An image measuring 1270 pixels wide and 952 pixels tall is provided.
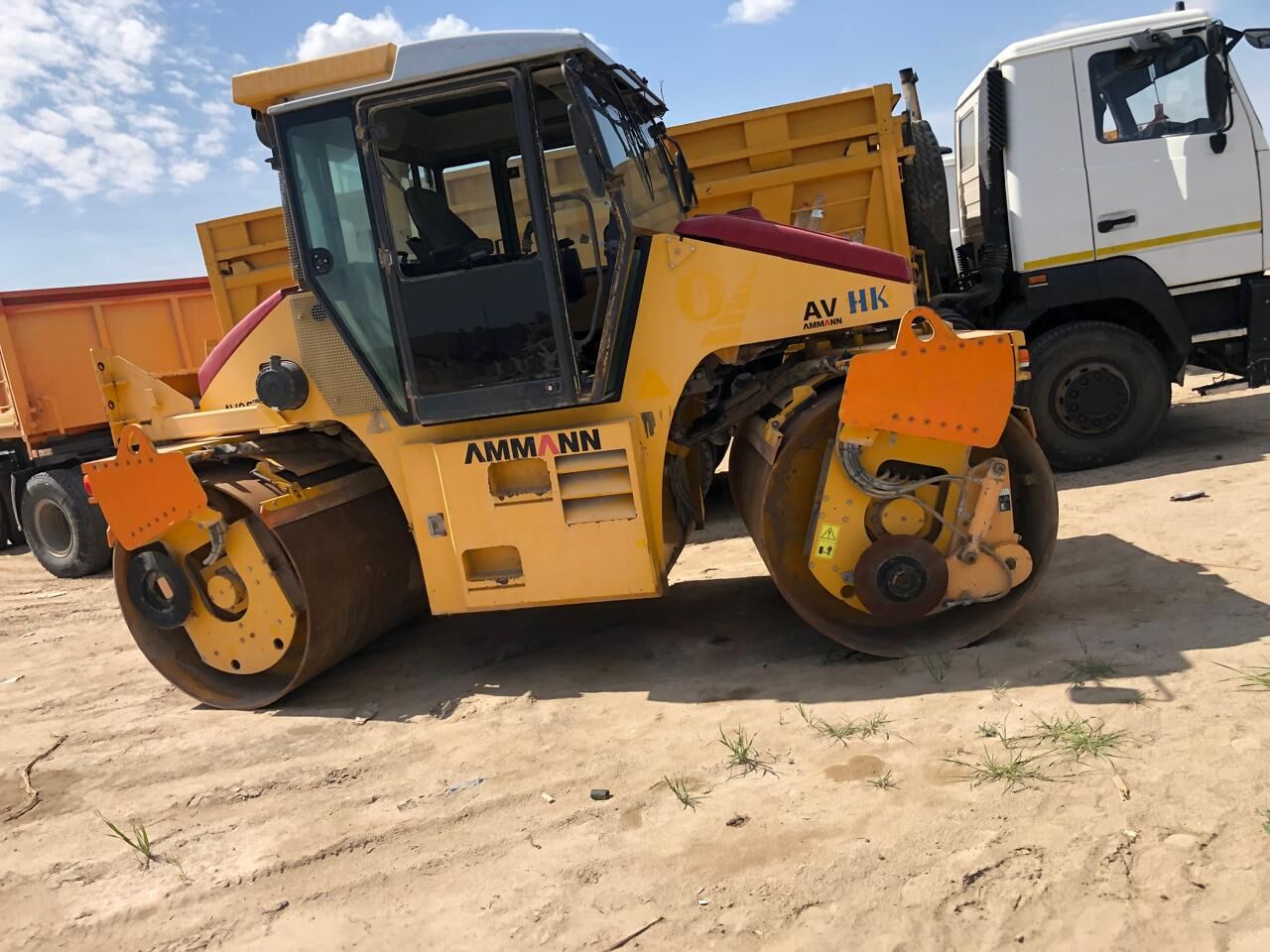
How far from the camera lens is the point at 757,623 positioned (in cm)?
464

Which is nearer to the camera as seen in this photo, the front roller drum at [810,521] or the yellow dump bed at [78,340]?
the front roller drum at [810,521]

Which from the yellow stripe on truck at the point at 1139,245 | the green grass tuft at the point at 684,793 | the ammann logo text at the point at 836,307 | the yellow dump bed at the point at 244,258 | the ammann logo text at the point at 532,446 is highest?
the yellow dump bed at the point at 244,258

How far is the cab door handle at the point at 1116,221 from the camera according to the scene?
6.20m

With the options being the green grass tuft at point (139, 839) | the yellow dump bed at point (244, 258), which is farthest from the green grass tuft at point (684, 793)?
the yellow dump bed at point (244, 258)

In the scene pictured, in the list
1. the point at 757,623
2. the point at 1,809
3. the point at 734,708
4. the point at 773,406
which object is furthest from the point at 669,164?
the point at 1,809

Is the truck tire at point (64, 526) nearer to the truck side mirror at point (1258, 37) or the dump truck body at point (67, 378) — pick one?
the dump truck body at point (67, 378)

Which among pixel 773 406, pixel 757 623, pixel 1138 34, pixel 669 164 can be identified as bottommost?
pixel 757 623

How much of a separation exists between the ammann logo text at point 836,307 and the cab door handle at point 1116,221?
3.27 meters

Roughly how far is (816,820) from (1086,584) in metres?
2.25

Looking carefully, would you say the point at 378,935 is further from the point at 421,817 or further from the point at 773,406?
the point at 773,406

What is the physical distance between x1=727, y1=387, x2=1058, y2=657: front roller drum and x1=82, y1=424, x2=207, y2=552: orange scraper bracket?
8.39 feet

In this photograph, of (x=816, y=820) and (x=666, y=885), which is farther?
(x=816, y=820)

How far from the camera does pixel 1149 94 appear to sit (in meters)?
6.14

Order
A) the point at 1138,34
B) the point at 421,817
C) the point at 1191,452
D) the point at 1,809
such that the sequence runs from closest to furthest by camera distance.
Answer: the point at 421,817
the point at 1,809
the point at 1138,34
the point at 1191,452
